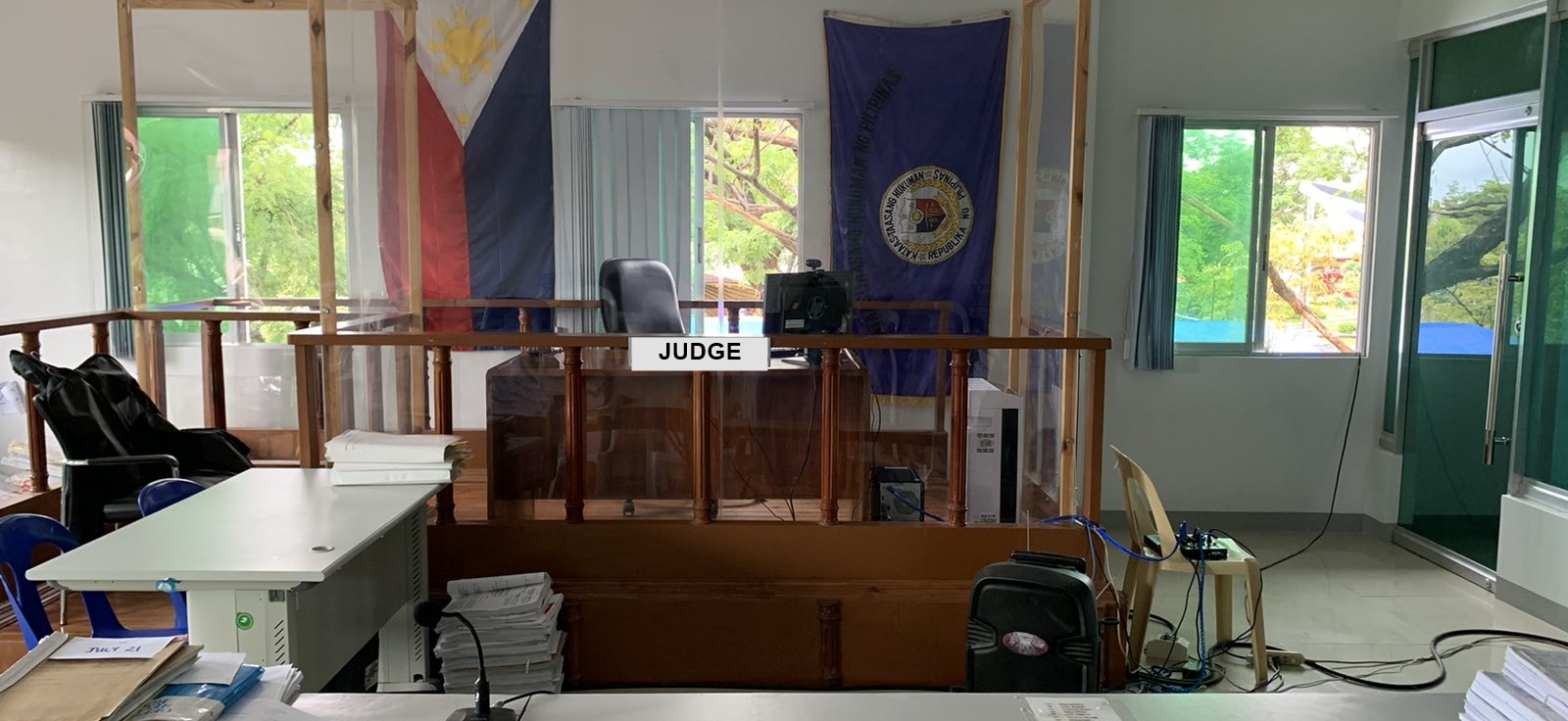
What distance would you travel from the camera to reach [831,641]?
3531mm

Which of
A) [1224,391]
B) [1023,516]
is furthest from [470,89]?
[1224,391]

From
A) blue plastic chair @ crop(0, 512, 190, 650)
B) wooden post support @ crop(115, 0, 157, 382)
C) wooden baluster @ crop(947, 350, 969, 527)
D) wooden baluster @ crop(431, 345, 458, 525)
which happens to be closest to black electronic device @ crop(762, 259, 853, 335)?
wooden baluster @ crop(947, 350, 969, 527)

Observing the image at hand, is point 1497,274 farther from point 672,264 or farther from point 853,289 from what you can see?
point 672,264

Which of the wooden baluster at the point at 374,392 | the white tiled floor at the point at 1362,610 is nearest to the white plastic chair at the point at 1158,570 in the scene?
the white tiled floor at the point at 1362,610

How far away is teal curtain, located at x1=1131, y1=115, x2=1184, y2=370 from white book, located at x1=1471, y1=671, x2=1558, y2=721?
4.10m

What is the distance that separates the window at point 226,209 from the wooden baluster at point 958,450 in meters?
4.17

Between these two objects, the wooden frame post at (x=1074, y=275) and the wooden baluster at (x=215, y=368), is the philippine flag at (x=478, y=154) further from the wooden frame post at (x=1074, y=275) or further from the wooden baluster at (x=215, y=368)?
the wooden frame post at (x=1074, y=275)

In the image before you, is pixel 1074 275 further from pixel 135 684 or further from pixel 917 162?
pixel 135 684

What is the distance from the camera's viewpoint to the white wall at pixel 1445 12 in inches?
184

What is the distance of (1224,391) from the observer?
5660 millimetres

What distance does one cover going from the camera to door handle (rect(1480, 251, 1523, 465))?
4625mm

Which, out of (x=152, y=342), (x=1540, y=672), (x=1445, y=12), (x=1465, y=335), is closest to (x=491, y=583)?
(x=1540, y=672)

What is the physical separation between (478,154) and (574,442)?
3.69 ft

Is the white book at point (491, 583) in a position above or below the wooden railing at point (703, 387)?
below
